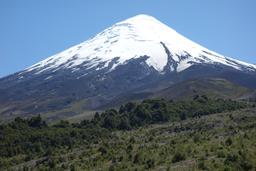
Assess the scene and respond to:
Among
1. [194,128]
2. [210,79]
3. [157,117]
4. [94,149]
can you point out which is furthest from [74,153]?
[210,79]

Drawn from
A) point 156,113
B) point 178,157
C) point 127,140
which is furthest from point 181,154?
point 156,113

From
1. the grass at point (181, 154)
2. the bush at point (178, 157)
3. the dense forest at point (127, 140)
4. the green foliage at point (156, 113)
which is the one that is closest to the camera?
the grass at point (181, 154)

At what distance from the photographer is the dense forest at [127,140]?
114 feet

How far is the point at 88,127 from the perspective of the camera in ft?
227

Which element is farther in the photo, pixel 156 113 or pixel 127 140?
pixel 156 113

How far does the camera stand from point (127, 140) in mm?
49906

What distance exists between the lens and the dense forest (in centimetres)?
3469

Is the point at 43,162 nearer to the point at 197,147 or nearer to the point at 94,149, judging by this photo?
the point at 94,149

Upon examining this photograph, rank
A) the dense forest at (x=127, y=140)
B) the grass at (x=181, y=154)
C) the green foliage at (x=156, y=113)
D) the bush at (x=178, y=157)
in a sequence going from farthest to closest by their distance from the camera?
the green foliage at (x=156, y=113) → the dense forest at (x=127, y=140) → the bush at (x=178, y=157) → the grass at (x=181, y=154)

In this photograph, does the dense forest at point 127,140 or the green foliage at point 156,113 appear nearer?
the dense forest at point 127,140

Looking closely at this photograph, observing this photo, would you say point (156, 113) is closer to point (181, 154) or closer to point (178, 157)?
point (181, 154)

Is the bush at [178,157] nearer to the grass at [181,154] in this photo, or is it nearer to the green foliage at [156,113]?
the grass at [181,154]

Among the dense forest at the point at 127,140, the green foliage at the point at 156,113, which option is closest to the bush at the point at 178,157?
the dense forest at the point at 127,140

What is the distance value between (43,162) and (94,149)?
4047 millimetres
